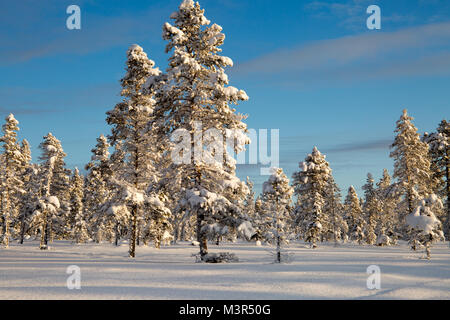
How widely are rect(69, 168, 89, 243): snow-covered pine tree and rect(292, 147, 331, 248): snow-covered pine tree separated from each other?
1232 inches

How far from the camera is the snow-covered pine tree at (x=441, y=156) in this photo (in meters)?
37.3

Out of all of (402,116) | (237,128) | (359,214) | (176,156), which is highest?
(402,116)

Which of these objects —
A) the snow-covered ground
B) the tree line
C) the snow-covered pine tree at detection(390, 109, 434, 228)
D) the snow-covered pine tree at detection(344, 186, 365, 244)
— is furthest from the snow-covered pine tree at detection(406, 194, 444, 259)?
the snow-covered pine tree at detection(344, 186, 365, 244)

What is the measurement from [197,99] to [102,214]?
9985 millimetres

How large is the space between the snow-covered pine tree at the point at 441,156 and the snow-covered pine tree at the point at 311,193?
11409 millimetres

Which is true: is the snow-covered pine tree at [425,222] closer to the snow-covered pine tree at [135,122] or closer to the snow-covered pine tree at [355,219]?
the snow-covered pine tree at [135,122]

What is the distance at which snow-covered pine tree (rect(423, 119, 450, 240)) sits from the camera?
37281 millimetres

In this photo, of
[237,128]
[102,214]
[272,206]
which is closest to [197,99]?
[237,128]

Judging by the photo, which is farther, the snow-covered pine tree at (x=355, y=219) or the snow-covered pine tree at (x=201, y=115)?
the snow-covered pine tree at (x=355, y=219)

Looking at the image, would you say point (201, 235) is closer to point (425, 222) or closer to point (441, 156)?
point (425, 222)

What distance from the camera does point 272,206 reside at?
70.8ft

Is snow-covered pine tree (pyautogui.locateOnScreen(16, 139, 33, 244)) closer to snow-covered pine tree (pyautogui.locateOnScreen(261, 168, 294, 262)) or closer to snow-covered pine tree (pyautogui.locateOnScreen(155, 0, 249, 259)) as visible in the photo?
snow-covered pine tree (pyautogui.locateOnScreen(155, 0, 249, 259))

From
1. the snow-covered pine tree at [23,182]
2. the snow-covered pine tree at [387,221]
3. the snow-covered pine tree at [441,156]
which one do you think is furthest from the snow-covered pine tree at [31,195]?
the snow-covered pine tree at [441,156]
